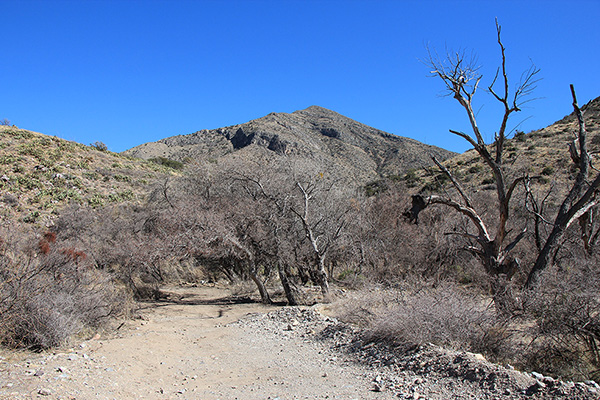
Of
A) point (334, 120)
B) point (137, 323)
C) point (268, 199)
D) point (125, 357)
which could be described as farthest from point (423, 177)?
point (334, 120)

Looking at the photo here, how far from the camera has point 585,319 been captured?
668cm

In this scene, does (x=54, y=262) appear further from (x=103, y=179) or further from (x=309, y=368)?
(x=103, y=179)

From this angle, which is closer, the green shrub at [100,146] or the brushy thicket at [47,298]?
the brushy thicket at [47,298]

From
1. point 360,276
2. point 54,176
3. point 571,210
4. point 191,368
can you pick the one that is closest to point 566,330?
point 571,210

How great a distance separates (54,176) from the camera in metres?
32.7

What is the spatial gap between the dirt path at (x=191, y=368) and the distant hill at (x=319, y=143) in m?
43.6

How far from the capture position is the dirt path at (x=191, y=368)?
605 cm

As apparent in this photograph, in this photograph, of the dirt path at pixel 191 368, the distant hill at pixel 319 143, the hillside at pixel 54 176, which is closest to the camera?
the dirt path at pixel 191 368

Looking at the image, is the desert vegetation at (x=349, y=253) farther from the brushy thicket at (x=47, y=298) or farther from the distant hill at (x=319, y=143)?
the distant hill at (x=319, y=143)

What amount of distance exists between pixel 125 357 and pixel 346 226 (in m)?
10.3

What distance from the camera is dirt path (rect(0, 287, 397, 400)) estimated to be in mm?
6051

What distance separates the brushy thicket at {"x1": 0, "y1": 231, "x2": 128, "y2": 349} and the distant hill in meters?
43.3

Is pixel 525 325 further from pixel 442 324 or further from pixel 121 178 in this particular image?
pixel 121 178

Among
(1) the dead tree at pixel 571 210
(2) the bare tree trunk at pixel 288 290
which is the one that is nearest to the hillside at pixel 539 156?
(2) the bare tree trunk at pixel 288 290
